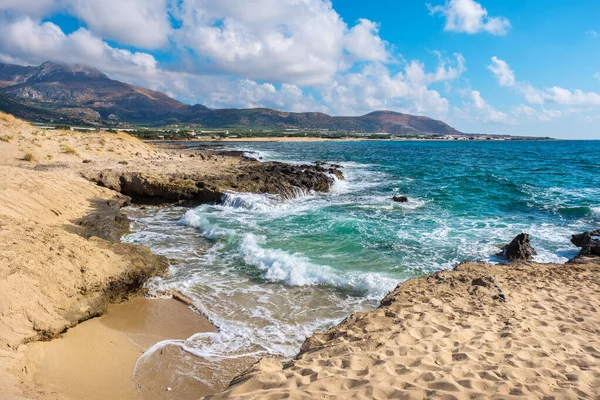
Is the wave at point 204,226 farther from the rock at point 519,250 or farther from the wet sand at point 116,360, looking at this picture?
the rock at point 519,250

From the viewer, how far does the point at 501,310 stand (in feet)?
20.0

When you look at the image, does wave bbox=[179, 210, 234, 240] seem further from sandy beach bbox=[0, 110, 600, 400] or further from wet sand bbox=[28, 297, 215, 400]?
wet sand bbox=[28, 297, 215, 400]

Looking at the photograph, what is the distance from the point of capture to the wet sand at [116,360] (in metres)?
4.95

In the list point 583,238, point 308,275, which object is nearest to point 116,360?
point 308,275

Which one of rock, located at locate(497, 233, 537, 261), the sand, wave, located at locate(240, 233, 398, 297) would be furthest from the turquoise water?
the sand

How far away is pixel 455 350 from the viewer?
477cm

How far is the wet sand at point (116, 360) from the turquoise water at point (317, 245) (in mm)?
464

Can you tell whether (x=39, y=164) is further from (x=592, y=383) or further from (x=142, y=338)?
(x=592, y=383)

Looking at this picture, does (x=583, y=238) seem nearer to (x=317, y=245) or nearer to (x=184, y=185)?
(x=317, y=245)

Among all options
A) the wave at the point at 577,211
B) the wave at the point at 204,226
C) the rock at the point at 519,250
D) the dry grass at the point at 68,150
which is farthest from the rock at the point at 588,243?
the dry grass at the point at 68,150

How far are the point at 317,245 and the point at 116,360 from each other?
25.6 feet

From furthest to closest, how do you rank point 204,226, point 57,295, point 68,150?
point 68,150 → point 204,226 → point 57,295

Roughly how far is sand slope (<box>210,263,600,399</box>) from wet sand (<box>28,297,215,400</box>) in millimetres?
1892

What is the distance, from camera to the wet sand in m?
4.95
